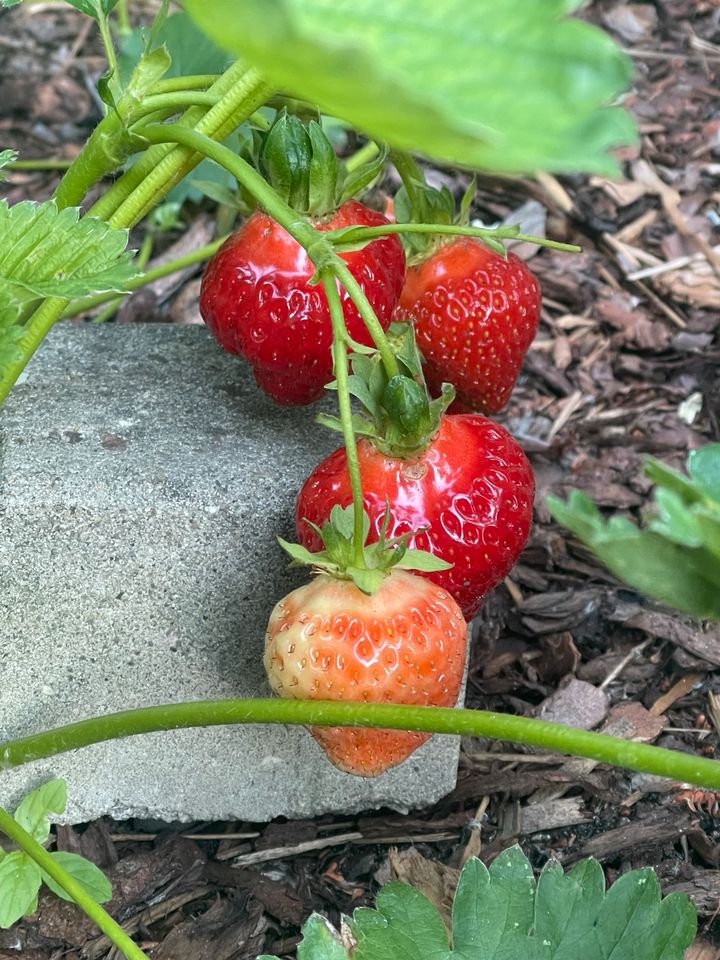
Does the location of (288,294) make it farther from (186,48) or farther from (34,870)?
(186,48)

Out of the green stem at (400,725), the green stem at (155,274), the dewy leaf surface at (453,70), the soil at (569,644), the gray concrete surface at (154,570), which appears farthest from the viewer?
the green stem at (155,274)

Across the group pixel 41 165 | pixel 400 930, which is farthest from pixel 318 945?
pixel 41 165

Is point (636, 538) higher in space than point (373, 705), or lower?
higher

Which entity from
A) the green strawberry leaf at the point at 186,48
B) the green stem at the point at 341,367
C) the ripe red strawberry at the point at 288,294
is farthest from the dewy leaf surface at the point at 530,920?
the green strawberry leaf at the point at 186,48

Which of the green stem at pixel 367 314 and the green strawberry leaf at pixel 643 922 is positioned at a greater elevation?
the green stem at pixel 367 314

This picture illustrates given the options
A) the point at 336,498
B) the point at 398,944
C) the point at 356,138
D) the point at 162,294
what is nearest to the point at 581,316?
the point at 356,138

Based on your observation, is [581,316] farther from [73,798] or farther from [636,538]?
[636,538]

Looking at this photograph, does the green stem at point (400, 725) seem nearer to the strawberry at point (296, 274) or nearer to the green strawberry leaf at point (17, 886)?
the green strawberry leaf at point (17, 886)
